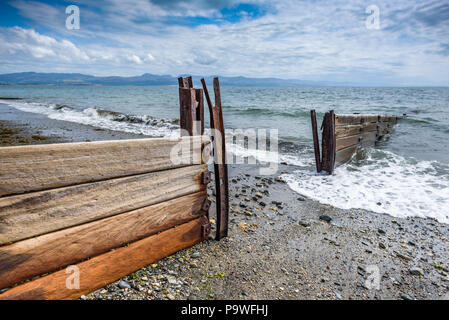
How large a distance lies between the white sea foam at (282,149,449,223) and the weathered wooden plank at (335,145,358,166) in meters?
0.23

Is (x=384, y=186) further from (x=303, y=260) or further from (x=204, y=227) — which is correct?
(x=204, y=227)

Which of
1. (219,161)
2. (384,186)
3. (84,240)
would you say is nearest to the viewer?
(84,240)

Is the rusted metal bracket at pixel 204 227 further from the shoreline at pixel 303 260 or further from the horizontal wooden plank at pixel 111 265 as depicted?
the shoreline at pixel 303 260

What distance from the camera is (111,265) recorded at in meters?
2.87

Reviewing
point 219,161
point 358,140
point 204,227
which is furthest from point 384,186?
point 204,227

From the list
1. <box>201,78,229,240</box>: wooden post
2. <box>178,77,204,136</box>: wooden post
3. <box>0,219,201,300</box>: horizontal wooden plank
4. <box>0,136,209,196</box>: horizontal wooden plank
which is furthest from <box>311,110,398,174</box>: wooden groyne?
<box>0,136,209,196</box>: horizontal wooden plank

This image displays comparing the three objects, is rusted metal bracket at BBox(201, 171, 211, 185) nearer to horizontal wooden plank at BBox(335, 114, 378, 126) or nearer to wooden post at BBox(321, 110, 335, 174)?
wooden post at BBox(321, 110, 335, 174)

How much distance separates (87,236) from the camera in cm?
259

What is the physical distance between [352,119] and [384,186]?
3.17m

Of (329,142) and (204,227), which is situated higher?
(329,142)

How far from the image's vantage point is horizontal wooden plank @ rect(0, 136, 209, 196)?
2.11 metres

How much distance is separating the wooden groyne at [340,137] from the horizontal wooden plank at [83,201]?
19.6ft
